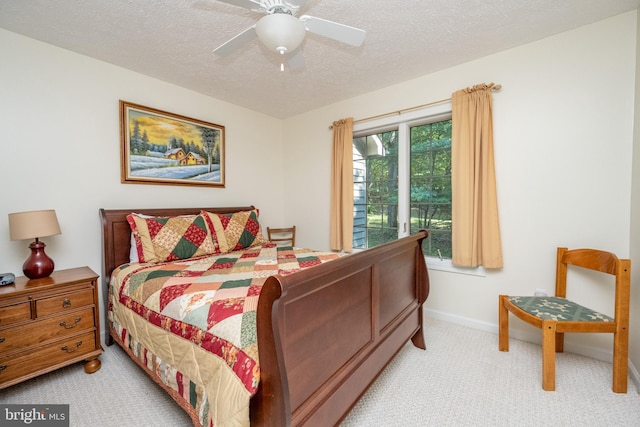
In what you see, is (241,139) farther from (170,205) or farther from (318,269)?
(318,269)

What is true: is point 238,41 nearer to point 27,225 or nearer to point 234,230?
point 234,230

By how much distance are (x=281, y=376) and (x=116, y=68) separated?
309 centimetres

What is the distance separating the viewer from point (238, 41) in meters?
1.70

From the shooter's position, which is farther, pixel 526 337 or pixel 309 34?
pixel 526 337

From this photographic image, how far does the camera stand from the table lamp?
1.85m

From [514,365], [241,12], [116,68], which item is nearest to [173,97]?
[116,68]

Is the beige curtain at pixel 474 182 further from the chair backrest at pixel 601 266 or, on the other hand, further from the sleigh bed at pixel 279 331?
the sleigh bed at pixel 279 331

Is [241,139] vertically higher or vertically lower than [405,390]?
higher

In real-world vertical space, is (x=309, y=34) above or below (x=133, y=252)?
above

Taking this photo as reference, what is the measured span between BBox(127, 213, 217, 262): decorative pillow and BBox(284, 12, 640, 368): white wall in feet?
8.10

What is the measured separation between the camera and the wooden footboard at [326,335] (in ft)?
3.19

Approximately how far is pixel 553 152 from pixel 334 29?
2025 mm

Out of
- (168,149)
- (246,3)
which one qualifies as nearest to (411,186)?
(246,3)

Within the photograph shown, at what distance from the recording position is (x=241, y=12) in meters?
1.85
